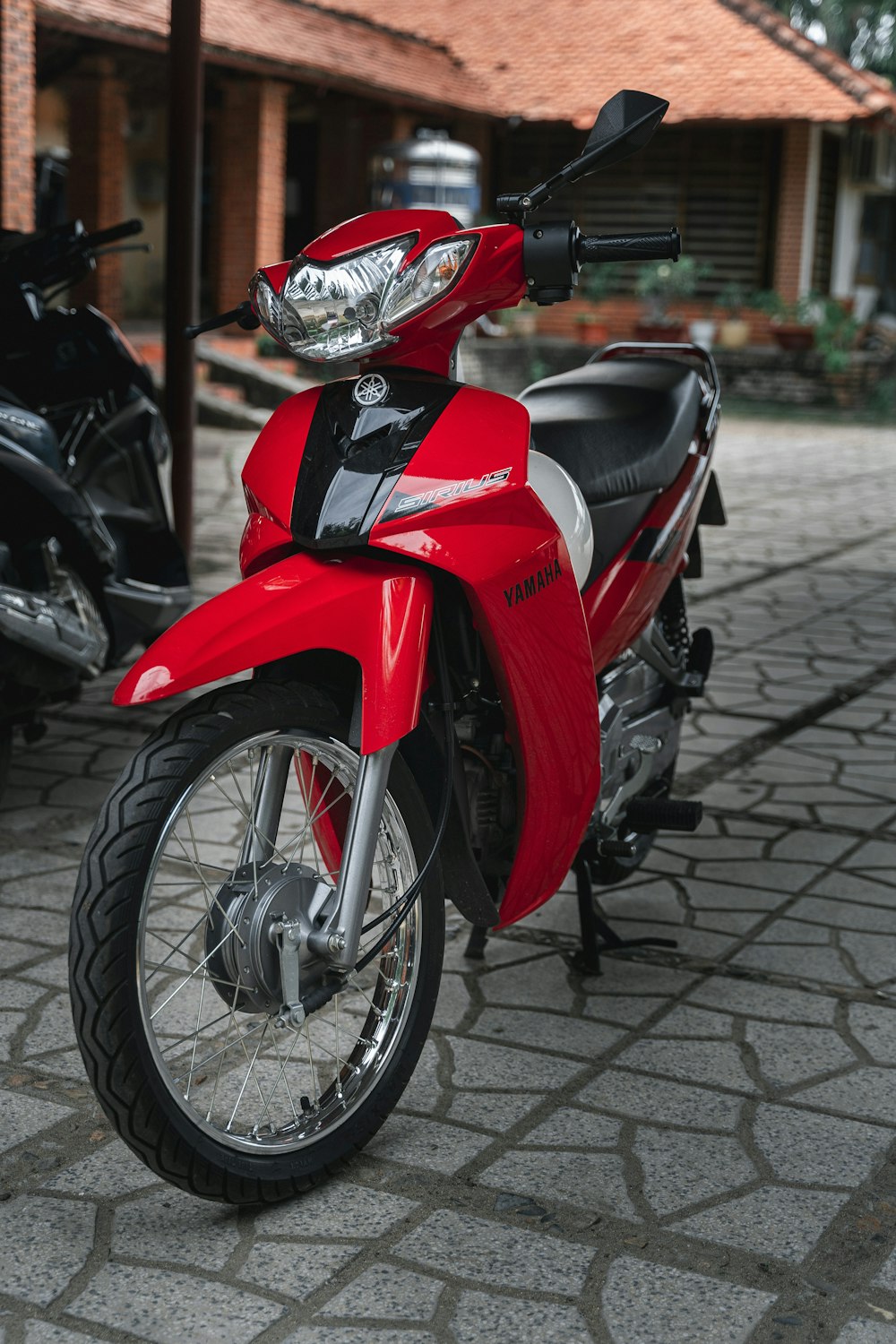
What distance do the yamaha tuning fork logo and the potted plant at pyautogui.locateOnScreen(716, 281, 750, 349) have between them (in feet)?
64.9

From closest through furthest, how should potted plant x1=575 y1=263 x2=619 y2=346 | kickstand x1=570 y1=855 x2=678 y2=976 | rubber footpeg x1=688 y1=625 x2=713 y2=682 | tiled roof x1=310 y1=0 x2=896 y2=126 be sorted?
kickstand x1=570 y1=855 x2=678 y2=976, rubber footpeg x1=688 y1=625 x2=713 y2=682, tiled roof x1=310 y1=0 x2=896 y2=126, potted plant x1=575 y1=263 x2=619 y2=346

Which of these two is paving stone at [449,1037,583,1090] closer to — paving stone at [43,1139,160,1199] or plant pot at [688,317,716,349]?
paving stone at [43,1139,160,1199]

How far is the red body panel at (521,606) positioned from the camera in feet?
7.95

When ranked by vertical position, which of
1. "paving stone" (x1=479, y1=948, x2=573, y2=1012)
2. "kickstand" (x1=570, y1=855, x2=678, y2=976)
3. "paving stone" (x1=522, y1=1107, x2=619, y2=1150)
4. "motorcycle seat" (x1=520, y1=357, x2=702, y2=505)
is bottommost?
"paving stone" (x1=479, y1=948, x2=573, y2=1012)

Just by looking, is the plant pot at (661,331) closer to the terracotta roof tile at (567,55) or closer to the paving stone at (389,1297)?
the terracotta roof tile at (567,55)

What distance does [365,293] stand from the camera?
2.34 m

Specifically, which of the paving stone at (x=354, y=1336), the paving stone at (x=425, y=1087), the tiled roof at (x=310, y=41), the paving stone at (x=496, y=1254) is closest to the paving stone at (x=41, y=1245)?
Answer: the paving stone at (x=354, y=1336)

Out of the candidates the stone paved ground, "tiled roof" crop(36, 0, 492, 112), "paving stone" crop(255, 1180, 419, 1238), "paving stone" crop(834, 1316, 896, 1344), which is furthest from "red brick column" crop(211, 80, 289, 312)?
"paving stone" crop(834, 1316, 896, 1344)

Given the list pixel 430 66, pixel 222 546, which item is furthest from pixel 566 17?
pixel 222 546

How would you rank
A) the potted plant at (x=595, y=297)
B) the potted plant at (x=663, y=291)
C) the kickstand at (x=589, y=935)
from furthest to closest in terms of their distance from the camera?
the potted plant at (x=595, y=297)
the potted plant at (x=663, y=291)
the kickstand at (x=589, y=935)

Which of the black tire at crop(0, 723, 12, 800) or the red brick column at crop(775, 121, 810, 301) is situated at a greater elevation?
the red brick column at crop(775, 121, 810, 301)

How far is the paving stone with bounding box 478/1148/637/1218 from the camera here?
2.49m

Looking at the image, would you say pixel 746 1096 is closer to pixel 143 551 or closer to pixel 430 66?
pixel 143 551

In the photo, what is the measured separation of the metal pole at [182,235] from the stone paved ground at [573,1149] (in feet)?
7.54
